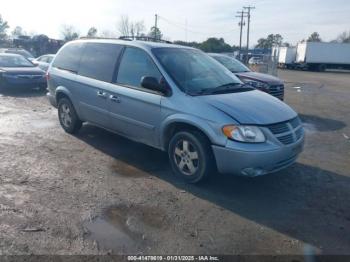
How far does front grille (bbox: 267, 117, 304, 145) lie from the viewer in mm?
4475

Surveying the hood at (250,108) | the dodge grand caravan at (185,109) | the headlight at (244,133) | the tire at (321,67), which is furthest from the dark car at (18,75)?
the tire at (321,67)

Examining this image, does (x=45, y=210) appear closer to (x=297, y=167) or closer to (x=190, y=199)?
(x=190, y=199)

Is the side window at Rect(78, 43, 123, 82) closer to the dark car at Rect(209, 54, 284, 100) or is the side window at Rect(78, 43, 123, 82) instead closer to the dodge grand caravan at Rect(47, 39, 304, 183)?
the dodge grand caravan at Rect(47, 39, 304, 183)

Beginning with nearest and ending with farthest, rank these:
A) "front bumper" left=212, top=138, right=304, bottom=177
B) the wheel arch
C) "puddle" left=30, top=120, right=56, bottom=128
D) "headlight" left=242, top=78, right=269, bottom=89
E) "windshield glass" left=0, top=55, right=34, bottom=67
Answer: "front bumper" left=212, top=138, right=304, bottom=177 < the wheel arch < "puddle" left=30, top=120, right=56, bottom=128 < "headlight" left=242, top=78, right=269, bottom=89 < "windshield glass" left=0, top=55, right=34, bottom=67

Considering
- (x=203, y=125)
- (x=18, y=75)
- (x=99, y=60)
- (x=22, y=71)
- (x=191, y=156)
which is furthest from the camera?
(x=22, y=71)

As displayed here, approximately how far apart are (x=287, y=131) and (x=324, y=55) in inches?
1672

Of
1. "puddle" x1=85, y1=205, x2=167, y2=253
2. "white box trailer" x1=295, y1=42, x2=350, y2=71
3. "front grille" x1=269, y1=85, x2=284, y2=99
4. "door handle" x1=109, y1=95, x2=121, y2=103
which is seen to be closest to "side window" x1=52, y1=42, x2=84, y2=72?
"door handle" x1=109, y1=95, x2=121, y2=103

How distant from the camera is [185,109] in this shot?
4.68 m

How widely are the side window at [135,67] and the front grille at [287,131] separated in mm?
1803

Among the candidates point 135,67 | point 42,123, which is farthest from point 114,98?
point 42,123

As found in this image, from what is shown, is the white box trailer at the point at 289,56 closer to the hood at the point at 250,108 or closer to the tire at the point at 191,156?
the hood at the point at 250,108

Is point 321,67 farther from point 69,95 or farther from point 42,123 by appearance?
point 69,95

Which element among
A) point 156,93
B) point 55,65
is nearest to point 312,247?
point 156,93

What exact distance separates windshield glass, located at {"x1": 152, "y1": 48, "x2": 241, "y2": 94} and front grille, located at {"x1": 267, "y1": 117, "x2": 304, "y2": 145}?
1.12m
